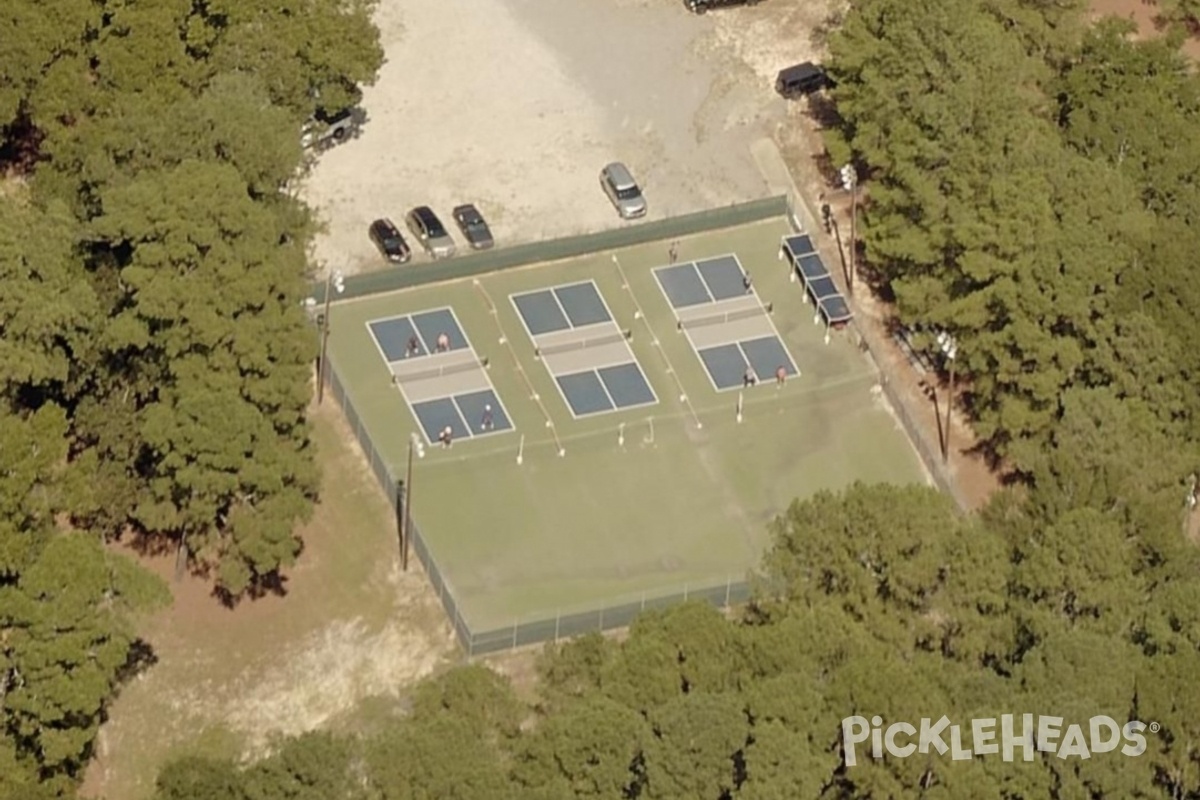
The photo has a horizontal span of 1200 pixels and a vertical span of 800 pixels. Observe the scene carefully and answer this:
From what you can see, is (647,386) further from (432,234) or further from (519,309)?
(432,234)

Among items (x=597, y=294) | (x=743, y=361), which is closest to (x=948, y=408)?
(x=743, y=361)

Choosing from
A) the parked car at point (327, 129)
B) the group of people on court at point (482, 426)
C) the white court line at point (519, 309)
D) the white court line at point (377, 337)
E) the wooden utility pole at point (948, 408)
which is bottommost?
the wooden utility pole at point (948, 408)

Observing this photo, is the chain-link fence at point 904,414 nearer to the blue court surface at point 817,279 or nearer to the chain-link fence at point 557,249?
the blue court surface at point 817,279

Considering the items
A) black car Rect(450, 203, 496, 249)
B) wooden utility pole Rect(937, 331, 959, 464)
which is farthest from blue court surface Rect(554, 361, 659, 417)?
wooden utility pole Rect(937, 331, 959, 464)

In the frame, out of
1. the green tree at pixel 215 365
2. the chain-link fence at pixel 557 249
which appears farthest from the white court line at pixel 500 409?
the green tree at pixel 215 365

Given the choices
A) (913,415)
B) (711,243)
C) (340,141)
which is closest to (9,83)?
(340,141)

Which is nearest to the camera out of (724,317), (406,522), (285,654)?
(285,654)

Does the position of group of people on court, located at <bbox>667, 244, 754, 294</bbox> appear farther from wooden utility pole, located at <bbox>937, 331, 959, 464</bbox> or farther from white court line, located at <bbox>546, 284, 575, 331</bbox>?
wooden utility pole, located at <bbox>937, 331, 959, 464</bbox>
